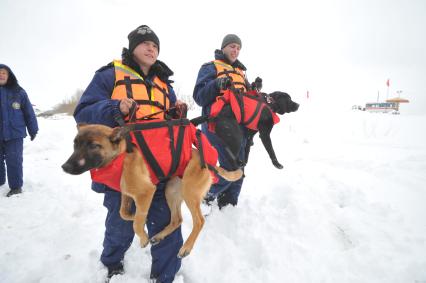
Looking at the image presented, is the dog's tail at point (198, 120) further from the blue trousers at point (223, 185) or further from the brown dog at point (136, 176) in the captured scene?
the brown dog at point (136, 176)

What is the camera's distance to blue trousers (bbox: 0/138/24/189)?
417 cm

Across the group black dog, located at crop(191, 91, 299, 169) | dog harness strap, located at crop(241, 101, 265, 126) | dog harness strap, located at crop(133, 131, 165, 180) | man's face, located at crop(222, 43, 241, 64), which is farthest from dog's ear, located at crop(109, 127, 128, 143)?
man's face, located at crop(222, 43, 241, 64)

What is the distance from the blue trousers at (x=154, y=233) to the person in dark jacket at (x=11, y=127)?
321 cm

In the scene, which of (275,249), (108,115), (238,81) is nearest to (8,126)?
(108,115)

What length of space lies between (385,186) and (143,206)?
4.06m

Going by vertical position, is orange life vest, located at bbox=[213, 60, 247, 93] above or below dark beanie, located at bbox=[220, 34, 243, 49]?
A: below

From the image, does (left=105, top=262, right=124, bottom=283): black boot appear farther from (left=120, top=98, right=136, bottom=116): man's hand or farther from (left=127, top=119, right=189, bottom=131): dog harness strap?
(left=120, top=98, right=136, bottom=116): man's hand

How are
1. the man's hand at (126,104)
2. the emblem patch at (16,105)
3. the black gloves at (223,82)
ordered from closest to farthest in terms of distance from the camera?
the man's hand at (126,104)
the black gloves at (223,82)
the emblem patch at (16,105)

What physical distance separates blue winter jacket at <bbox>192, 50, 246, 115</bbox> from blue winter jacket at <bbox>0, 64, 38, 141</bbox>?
353cm

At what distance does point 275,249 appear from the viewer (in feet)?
9.05

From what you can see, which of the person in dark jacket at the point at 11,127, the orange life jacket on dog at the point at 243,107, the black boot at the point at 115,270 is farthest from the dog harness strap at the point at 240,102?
the person in dark jacket at the point at 11,127

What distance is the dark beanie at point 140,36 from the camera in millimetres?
2270

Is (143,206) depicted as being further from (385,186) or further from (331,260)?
(385,186)

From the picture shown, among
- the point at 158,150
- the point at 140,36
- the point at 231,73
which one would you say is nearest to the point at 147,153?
the point at 158,150
